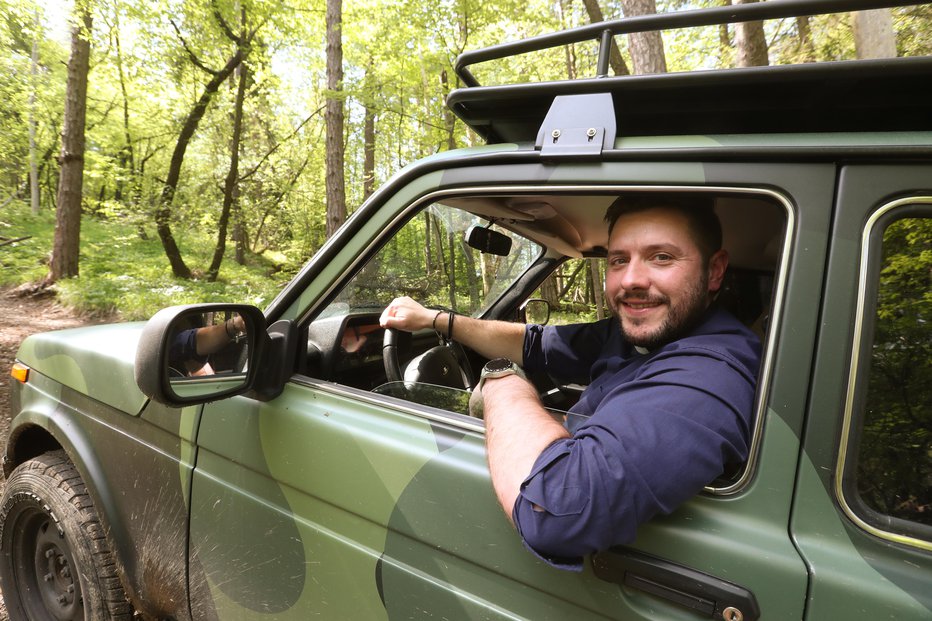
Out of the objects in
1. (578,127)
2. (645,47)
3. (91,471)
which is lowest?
(91,471)

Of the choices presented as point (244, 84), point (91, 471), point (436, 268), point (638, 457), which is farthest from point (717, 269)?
point (244, 84)

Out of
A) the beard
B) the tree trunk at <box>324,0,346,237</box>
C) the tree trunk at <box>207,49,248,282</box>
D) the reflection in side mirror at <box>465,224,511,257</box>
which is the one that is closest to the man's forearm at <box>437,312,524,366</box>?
the reflection in side mirror at <box>465,224,511,257</box>

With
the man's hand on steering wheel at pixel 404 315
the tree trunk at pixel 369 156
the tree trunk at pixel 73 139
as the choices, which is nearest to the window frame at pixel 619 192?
the man's hand on steering wheel at pixel 404 315

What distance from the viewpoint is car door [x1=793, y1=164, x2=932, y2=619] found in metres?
0.89

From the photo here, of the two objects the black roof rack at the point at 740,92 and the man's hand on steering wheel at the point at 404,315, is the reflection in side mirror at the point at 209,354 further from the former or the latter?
the black roof rack at the point at 740,92

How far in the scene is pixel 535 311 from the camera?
3.15m

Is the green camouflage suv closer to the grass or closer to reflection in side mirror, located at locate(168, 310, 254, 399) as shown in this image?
reflection in side mirror, located at locate(168, 310, 254, 399)

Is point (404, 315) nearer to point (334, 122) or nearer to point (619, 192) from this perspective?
point (619, 192)

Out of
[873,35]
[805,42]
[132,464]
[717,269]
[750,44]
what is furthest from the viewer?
[805,42]

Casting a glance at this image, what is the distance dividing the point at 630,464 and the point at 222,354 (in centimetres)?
121

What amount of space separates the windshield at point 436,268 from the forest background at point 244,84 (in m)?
1.92

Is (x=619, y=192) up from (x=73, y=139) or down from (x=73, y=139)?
down

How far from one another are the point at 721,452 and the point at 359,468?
0.82 meters

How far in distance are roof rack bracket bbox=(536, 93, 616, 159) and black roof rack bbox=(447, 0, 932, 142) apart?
0.03 m
